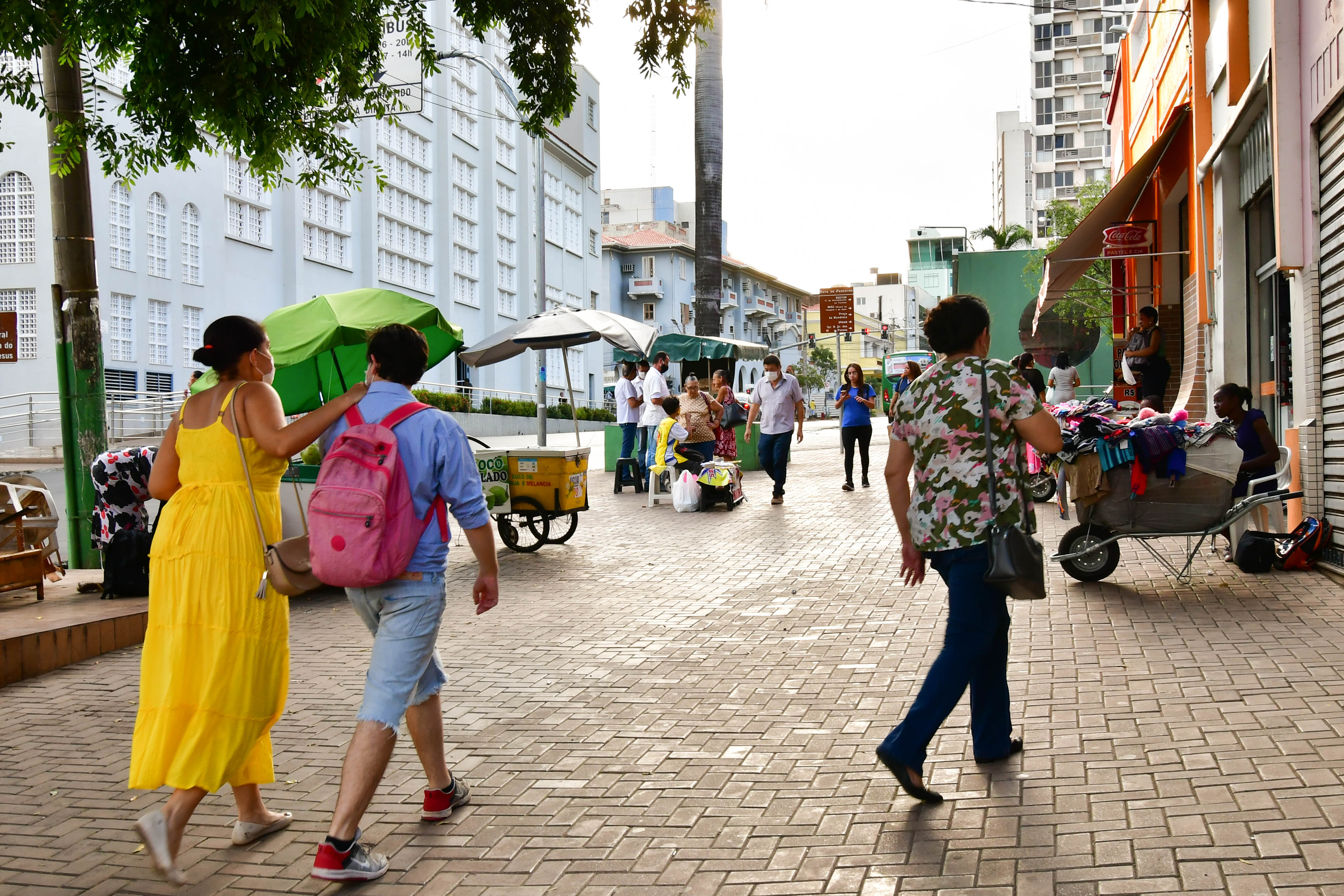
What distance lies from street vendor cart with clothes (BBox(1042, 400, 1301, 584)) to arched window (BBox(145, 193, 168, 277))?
27272 millimetres

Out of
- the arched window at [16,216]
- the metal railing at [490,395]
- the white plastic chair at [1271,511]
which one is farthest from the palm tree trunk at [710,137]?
the arched window at [16,216]

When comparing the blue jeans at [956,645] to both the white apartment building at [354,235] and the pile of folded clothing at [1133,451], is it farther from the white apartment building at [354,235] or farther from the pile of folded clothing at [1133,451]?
the white apartment building at [354,235]

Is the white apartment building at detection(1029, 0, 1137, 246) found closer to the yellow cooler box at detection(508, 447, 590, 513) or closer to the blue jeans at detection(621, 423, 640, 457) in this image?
the blue jeans at detection(621, 423, 640, 457)

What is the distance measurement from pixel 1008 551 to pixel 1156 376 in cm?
948

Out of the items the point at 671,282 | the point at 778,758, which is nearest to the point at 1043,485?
the point at 778,758

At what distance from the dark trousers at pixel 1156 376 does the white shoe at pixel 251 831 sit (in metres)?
10.6

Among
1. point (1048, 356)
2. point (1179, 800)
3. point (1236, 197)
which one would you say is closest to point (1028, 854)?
point (1179, 800)

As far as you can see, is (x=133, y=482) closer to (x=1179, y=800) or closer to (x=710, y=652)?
(x=710, y=652)

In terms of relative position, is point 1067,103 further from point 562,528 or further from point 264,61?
point 264,61

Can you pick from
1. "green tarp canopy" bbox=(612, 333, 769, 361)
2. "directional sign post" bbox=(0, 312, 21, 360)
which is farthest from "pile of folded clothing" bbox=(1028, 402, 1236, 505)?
"green tarp canopy" bbox=(612, 333, 769, 361)

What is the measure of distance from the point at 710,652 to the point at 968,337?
9.90 feet

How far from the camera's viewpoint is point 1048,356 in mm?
33562

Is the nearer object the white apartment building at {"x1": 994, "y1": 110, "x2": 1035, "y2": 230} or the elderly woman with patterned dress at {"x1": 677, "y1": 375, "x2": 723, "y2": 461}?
the elderly woman with patterned dress at {"x1": 677, "y1": 375, "x2": 723, "y2": 461}

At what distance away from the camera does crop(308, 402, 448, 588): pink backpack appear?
3588 millimetres
